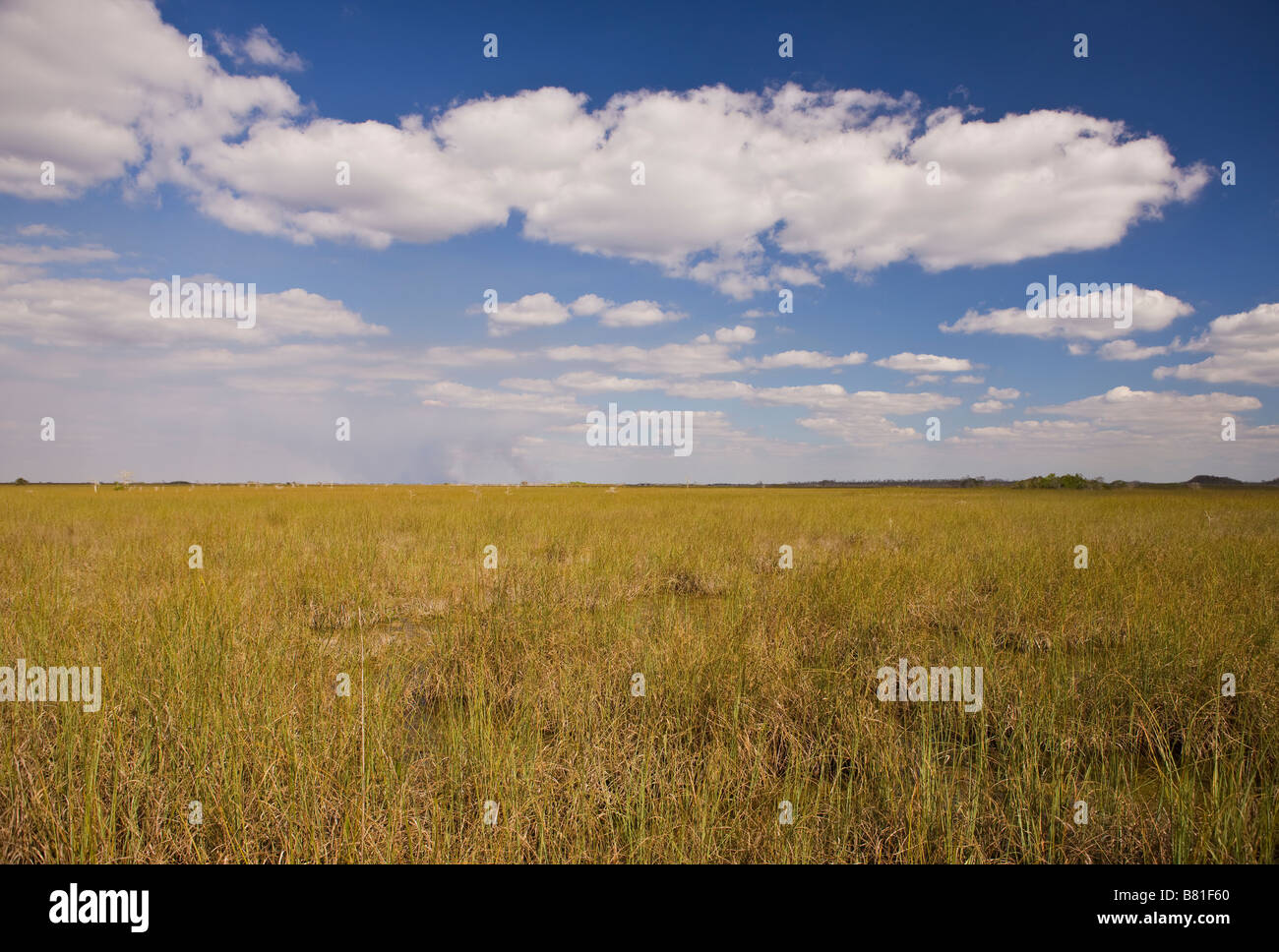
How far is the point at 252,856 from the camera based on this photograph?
106 inches

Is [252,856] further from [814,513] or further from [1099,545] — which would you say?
[814,513]

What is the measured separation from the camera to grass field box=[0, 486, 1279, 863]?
2748 millimetres

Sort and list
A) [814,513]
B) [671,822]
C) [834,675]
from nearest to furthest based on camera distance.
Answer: [671,822], [834,675], [814,513]

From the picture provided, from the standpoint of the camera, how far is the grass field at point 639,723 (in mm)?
2748

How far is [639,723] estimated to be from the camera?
3.92 metres

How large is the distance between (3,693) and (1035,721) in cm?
678

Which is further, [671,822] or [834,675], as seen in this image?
[834,675]
